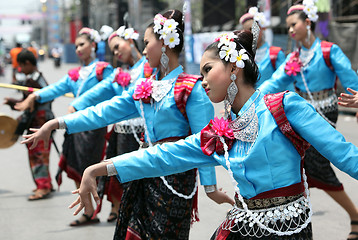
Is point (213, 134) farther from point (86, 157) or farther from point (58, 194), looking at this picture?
point (58, 194)

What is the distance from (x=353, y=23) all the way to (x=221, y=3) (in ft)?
32.7

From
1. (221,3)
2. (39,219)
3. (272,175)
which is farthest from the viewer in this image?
(221,3)

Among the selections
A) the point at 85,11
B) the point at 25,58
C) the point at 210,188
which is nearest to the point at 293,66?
the point at 210,188

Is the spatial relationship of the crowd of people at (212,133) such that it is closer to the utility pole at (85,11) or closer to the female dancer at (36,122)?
the female dancer at (36,122)

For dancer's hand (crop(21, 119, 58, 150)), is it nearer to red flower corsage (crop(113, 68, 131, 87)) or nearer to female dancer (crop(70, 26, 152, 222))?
female dancer (crop(70, 26, 152, 222))

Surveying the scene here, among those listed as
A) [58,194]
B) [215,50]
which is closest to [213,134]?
[215,50]

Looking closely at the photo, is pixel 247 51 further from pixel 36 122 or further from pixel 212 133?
pixel 36 122

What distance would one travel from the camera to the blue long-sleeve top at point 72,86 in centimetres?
654

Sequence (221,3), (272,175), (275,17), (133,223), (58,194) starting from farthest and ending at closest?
(221,3) < (275,17) < (58,194) < (133,223) < (272,175)

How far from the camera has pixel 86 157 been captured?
21.4ft

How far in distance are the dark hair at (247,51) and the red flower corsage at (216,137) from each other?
0.23m

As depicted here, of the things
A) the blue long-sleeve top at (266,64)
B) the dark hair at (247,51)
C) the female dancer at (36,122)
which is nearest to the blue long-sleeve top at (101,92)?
the blue long-sleeve top at (266,64)

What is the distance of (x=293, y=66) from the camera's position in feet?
18.6

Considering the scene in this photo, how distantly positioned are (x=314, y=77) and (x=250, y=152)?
3.21 m
